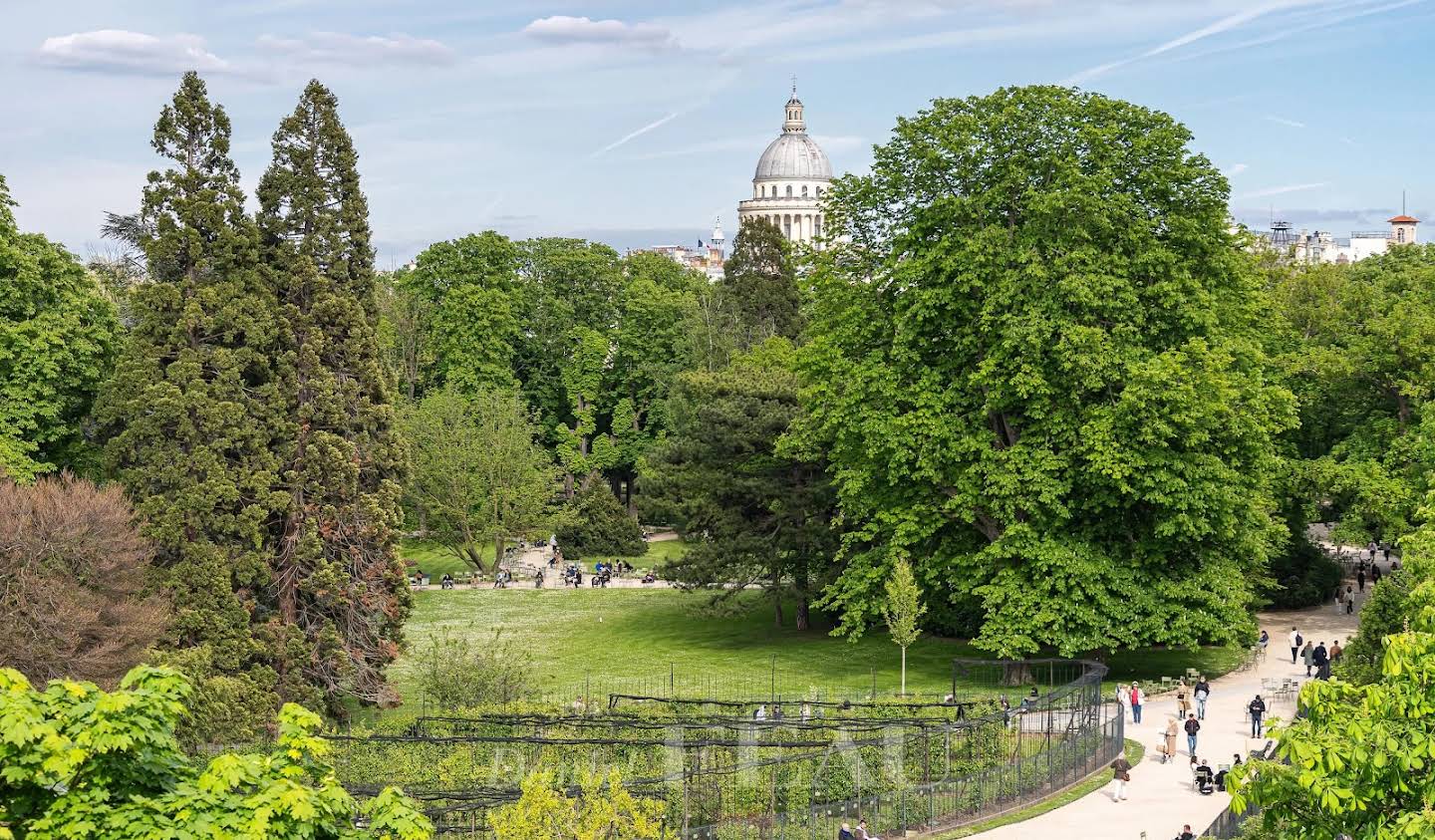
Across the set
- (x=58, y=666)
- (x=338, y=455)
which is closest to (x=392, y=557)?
(x=338, y=455)

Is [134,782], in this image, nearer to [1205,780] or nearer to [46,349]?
[1205,780]

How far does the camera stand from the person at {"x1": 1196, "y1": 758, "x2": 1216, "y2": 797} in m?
30.0

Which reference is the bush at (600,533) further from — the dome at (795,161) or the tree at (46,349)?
the dome at (795,161)

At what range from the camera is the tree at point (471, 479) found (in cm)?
6462

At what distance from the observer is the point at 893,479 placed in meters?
40.6

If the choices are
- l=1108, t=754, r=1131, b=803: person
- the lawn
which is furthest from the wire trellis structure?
the lawn

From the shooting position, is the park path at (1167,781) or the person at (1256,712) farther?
the person at (1256,712)

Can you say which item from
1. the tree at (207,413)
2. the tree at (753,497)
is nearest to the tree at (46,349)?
the tree at (207,413)

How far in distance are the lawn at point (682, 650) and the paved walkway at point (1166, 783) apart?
266 cm

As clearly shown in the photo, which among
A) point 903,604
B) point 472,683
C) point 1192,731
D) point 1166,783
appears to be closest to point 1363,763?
point 1166,783

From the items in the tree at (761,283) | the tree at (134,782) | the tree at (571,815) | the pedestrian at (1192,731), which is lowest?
the pedestrian at (1192,731)

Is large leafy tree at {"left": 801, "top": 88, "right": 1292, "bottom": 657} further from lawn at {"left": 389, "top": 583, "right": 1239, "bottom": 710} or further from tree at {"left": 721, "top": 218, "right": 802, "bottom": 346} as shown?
tree at {"left": 721, "top": 218, "right": 802, "bottom": 346}

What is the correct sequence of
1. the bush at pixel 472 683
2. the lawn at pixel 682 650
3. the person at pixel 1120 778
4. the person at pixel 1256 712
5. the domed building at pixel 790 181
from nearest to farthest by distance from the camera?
the person at pixel 1120 778
the person at pixel 1256 712
the bush at pixel 472 683
the lawn at pixel 682 650
the domed building at pixel 790 181

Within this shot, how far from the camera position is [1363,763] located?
1293 centimetres
